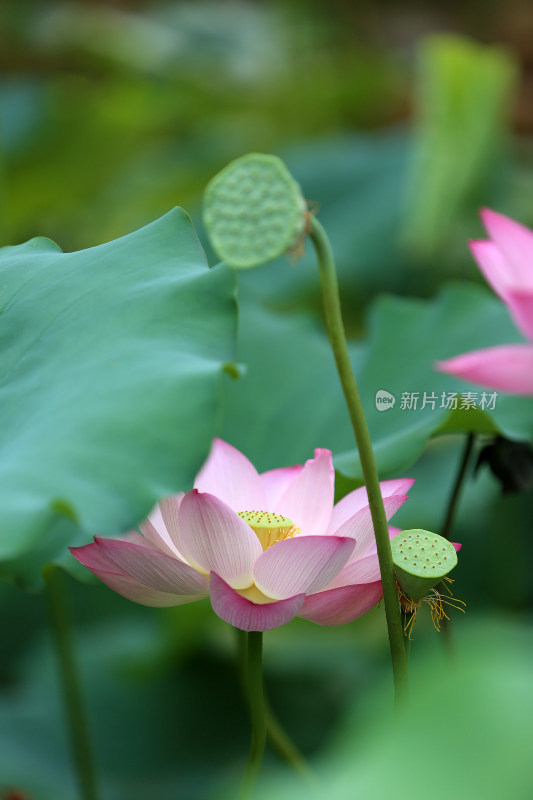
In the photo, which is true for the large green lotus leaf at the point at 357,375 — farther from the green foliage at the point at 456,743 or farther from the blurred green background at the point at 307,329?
the green foliage at the point at 456,743

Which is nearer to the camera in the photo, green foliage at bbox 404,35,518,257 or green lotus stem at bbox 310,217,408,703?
green lotus stem at bbox 310,217,408,703

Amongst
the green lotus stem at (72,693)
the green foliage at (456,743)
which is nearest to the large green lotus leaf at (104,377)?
the green foliage at (456,743)

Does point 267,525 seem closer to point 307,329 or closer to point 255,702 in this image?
point 255,702

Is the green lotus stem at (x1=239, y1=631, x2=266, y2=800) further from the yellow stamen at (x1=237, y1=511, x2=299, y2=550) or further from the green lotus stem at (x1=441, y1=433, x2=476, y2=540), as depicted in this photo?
the green lotus stem at (x1=441, y1=433, x2=476, y2=540)

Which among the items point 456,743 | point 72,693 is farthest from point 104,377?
point 72,693

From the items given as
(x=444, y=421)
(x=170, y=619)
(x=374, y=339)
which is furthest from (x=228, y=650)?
(x=444, y=421)

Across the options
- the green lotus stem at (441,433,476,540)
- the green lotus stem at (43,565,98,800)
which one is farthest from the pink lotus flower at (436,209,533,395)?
the green lotus stem at (43,565,98,800)
